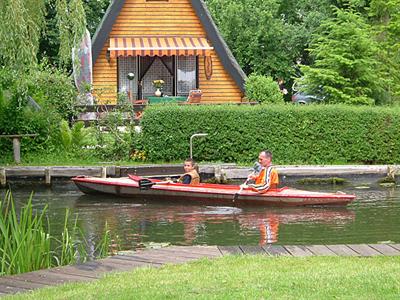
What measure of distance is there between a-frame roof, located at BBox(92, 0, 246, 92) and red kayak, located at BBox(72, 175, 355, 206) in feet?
35.7

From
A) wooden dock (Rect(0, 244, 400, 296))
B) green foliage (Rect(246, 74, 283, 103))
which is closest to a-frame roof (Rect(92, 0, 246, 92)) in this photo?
green foliage (Rect(246, 74, 283, 103))

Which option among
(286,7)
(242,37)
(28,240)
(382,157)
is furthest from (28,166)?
(286,7)

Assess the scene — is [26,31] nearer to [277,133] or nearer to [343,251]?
[343,251]

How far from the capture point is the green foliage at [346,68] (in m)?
28.8

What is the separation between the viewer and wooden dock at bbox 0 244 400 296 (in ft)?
27.2

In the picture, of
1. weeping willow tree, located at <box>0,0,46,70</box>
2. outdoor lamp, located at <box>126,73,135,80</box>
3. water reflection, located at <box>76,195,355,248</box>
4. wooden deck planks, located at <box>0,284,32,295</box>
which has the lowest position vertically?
water reflection, located at <box>76,195,355,248</box>

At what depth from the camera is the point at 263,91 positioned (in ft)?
97.9

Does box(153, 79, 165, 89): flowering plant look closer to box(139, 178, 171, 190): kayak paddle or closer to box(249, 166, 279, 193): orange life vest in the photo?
box(139, 178, 171, 190): kayak paddle

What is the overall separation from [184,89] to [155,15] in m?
3.18

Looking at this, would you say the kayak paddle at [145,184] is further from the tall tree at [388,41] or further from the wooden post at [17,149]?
the tall tree at [388,41]

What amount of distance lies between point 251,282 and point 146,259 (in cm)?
218

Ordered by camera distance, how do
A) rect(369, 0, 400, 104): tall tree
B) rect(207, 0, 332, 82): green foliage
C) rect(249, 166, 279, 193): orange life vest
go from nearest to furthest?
rect(249, 166, 279, 193): orange life vest, rect(369, 0, 400, 104): tall tree, rect(207, 0, 332, 82): green foliage

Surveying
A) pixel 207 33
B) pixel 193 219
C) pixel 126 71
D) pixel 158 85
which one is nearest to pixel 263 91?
pixel 207 33

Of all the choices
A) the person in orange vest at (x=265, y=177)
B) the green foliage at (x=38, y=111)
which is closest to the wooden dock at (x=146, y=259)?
the person in orange vest at (x=265, y=177)
